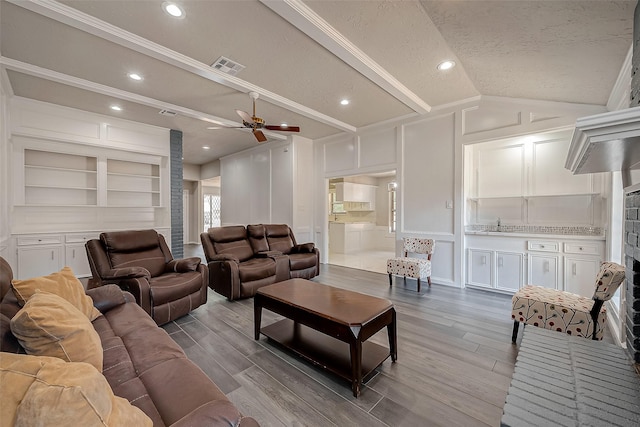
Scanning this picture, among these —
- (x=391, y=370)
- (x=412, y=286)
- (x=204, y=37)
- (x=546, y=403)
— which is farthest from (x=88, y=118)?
(x=546, y=403)

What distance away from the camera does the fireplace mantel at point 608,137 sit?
99 centimetres

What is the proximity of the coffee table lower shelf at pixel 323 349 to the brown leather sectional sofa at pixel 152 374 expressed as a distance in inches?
39.8

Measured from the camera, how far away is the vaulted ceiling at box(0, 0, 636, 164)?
2.17 m

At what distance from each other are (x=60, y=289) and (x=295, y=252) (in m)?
3.53

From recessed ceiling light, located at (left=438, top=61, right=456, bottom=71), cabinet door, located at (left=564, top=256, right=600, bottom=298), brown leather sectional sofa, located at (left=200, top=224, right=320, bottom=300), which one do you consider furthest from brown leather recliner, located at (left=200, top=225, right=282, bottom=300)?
cabinet door, located at (left=564, top=256, right=600, bottom=298)

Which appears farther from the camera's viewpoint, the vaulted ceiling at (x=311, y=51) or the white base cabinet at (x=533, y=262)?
the white base cabinet at (x=533, y=262)

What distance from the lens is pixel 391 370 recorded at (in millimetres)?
2094

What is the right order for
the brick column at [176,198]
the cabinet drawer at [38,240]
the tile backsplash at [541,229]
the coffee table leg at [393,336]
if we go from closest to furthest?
1. the coffee table leg at [393,336]
2. the tile backsplash at [541,229]
3. the cabinet drawer at [38,240]
4. the brick column at [176,198]

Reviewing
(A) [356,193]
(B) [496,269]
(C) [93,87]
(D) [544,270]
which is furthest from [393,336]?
(A) [356,193]

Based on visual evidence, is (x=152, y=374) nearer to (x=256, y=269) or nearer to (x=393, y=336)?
(x=393, y=336)

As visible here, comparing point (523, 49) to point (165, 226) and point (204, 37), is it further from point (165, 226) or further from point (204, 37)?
point (165, 226)

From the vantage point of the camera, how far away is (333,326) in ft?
6.30

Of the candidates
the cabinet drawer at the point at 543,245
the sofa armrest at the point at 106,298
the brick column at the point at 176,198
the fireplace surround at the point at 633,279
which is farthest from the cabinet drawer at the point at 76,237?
the cabinet drawer at the point at 543,245

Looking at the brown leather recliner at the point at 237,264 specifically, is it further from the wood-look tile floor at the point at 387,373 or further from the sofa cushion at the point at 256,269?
the wood-look tile floor at the point at 387,373
